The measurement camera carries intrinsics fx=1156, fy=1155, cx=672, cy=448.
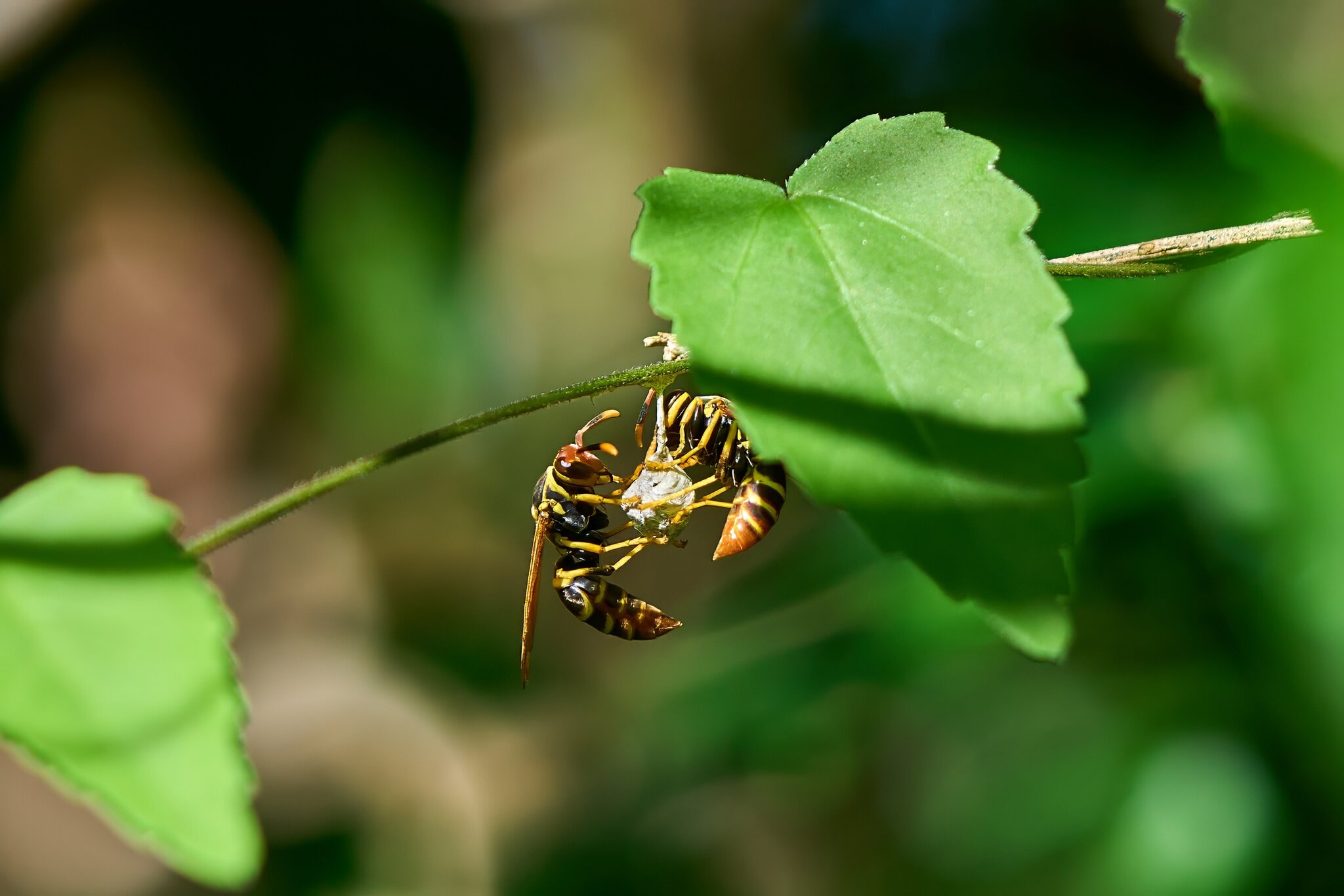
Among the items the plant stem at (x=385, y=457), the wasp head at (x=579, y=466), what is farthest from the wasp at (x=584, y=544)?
the plant stem at (x=385, y=457)

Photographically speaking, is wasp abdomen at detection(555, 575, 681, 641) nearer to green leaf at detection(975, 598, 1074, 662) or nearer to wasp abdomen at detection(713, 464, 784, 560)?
wasp abdomen at detection(713, 464, 784, 560)

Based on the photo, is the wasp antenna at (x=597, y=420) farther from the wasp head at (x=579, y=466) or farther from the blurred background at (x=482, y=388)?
the blurred background at (x=482, y=388)

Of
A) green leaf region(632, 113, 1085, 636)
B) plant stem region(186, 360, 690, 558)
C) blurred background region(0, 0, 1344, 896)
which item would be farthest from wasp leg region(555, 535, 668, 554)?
blurred background region(0, 0, 1344, 896)

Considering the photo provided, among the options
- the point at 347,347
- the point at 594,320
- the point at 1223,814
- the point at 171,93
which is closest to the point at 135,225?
the point at 171,93

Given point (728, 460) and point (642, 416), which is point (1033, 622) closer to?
point (728, 460)

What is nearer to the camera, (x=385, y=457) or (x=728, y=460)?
(x=385, y=457)

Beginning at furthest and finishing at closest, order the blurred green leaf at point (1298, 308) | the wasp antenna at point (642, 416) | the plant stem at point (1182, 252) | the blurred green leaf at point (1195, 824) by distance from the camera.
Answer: the blurred green leaf at point (1195, 824), the wasp antenna at point (642, 416), the plant stem at point (1182, 252), the blurred green leaf at point (1298, 308)

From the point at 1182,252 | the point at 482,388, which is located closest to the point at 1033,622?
the point at 1182,252

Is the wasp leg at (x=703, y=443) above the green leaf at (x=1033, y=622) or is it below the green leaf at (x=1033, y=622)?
below
